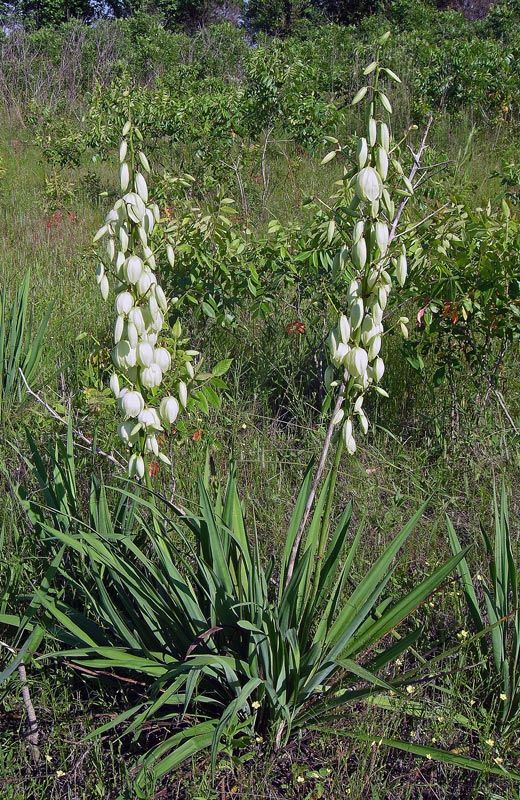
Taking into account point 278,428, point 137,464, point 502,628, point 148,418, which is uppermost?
point 148,418

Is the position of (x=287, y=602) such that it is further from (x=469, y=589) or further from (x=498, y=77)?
(x=498, y=77)

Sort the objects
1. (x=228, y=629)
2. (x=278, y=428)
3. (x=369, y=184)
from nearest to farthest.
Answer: (x=369, y=184) → (x=228, y=629) → (x=278, y=428)

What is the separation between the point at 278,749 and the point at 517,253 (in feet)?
6.12

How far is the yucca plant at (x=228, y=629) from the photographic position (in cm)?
168

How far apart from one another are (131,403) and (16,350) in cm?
186

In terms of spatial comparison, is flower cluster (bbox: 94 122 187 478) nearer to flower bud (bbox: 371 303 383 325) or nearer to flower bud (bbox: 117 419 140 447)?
flower bud (bbox: 117 419 140 447)

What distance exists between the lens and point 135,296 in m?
1.66

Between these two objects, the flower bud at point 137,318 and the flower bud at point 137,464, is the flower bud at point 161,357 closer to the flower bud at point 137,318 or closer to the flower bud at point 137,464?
the flower bud at point 137,318

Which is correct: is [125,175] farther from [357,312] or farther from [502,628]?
[502,628]

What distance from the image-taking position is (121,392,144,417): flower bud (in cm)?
167

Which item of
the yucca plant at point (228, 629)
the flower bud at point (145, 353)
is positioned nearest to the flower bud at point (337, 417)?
the yucca plant at point (228, 629)

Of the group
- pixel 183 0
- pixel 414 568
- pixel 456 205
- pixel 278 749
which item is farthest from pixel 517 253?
pixel 183 0

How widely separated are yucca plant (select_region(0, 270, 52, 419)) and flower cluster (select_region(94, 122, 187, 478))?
1.61m

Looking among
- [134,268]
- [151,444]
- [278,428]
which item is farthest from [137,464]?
[278,428]
